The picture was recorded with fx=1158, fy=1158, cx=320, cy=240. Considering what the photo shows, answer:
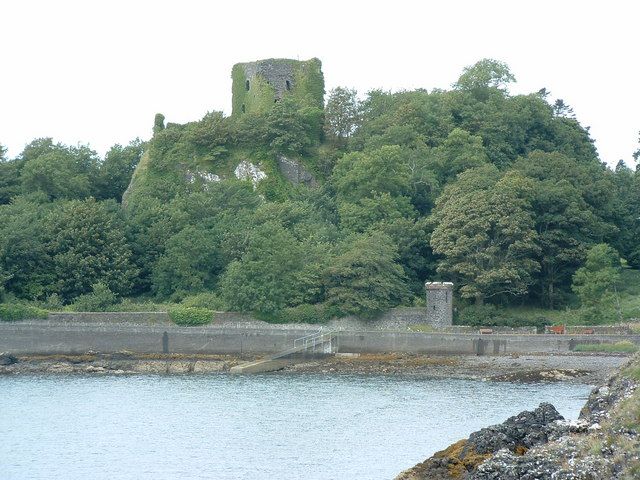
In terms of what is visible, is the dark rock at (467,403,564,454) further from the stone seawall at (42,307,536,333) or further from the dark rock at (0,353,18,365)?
the dark rock at (0,353,18,365)

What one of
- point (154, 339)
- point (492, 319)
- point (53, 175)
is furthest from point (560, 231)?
point (53, 175)

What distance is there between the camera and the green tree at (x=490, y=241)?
51781 mm

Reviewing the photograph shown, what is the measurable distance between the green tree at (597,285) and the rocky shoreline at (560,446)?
27.6 m

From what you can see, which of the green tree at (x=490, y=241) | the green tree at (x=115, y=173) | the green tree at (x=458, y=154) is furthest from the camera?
the green tree at (x=115, y=173)

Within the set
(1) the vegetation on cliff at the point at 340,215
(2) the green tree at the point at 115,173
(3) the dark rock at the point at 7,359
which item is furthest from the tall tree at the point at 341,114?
(3) the dark rock at the point at 7,359

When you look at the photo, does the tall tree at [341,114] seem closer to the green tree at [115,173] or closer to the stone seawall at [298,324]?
the green tree at [115,173]

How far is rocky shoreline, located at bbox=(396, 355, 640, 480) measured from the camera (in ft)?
60.3

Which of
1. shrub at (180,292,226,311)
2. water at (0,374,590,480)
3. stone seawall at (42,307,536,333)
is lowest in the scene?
water at (0,374,590,480)

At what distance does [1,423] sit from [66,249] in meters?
18.5

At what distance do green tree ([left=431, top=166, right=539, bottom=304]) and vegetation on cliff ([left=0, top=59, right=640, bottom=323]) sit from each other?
0.09 meters

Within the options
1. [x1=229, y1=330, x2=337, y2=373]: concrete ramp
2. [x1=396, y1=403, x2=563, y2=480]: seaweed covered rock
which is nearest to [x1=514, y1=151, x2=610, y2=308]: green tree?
[x1=229, y1=330, x2=337, y2=373]: concrete ramp

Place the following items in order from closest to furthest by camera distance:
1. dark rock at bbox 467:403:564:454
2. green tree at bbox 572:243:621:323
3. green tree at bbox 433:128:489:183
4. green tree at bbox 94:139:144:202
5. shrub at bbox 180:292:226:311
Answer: dark rock at bbox 467:403:564:454, green tree at bbox 572:243:621:323, shrub at bbox 180:292:226:311, green tree at bbox 433:128:489:183, green tree at bbox 94:139:144:202

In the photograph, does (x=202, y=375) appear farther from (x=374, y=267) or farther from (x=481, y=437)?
(x=481, y=437)

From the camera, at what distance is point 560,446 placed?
64.3 feet
